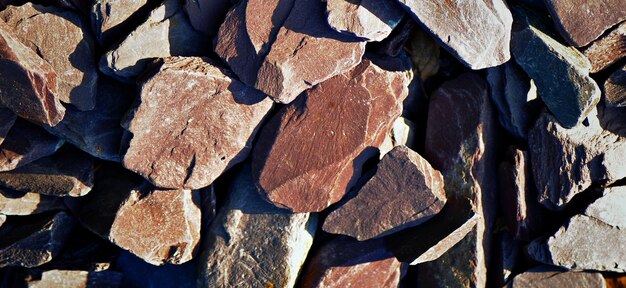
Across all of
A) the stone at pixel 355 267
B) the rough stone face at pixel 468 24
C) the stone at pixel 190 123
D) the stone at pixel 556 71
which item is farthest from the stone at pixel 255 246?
the stone at pixel 556 71

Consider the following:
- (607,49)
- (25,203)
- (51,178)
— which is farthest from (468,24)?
(25,203)

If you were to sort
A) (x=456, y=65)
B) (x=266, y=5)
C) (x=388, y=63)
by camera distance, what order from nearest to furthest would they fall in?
(x=266, y=5), (x=388, y=63), (x=456, y=65)

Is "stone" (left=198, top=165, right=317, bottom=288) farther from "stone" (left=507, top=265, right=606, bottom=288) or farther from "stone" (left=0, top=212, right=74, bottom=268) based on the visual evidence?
"stone" (left=507, top=265, right=606, bottom=288)

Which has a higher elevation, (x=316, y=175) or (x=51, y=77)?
(x=51, y=77)

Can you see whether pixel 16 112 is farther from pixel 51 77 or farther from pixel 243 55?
pixel 243 55

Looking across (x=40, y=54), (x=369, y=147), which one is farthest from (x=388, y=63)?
(x=40, y=54)

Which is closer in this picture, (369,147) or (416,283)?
(369,147)
